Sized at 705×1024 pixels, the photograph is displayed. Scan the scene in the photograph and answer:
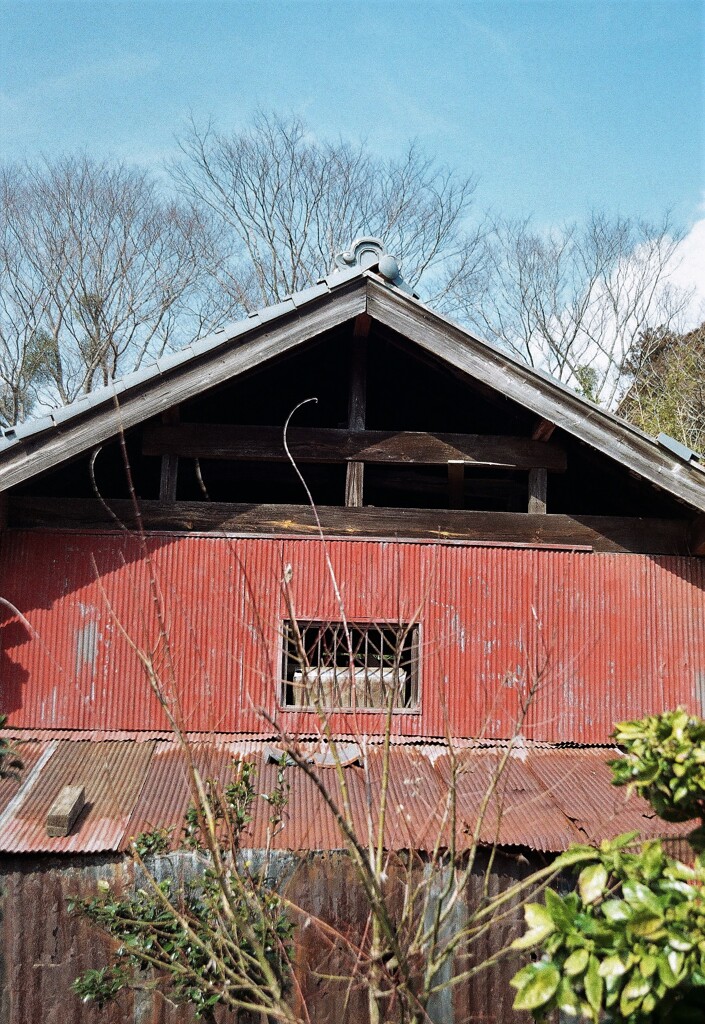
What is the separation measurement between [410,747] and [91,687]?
2.76 m

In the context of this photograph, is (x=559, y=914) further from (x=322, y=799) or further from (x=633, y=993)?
(x=322, y=799)

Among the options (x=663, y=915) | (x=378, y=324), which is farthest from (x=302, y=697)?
(x=663, y=915)

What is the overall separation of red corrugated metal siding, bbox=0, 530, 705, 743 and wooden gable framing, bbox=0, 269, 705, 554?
0.21 m

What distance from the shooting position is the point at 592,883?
2.58m

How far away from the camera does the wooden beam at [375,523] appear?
7270mm

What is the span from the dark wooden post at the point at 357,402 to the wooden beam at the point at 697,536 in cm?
302

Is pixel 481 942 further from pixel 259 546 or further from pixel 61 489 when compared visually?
pixel 61 489

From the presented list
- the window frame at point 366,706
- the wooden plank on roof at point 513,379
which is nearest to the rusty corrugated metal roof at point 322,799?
the window frame at point 366,706

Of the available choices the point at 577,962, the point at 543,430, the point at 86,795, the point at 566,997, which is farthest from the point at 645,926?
the point at 543,430

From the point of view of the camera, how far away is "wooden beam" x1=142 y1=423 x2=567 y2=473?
742 cm

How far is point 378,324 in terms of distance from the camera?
7.56m

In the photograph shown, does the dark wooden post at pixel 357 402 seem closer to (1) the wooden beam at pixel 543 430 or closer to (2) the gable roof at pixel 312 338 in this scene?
(2) the gable roof at pixel 312 338

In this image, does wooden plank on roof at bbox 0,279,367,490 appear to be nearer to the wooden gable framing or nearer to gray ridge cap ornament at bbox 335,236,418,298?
the wooden gable framing

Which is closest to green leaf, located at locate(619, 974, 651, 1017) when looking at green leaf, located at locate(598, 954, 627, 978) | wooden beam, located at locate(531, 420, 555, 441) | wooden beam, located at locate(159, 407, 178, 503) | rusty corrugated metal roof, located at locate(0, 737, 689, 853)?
green leaf, located at locate(598, 954, 627, 978)
